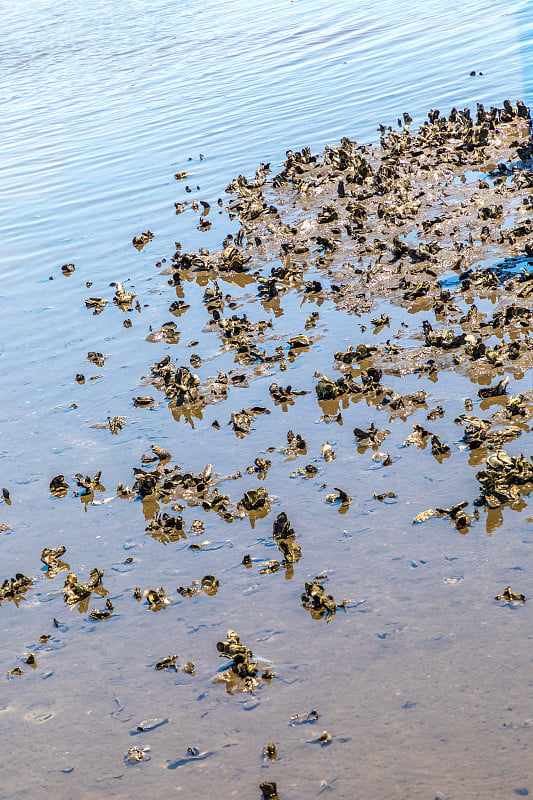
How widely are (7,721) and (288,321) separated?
6375 millimetres

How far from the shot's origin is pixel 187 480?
302 inches

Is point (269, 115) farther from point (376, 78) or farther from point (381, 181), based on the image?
point (381, 181)

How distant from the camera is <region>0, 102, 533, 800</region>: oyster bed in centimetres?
507

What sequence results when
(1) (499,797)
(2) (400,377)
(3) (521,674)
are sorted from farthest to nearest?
(2) (400,377) → (3) (521,674) → (1) (499,797)

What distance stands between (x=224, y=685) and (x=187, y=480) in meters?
2.49

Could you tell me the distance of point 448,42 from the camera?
24.2 metres

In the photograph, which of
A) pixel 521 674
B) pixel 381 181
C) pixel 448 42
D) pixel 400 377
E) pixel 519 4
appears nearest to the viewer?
pixel 521 674

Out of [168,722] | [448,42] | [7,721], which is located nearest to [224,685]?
[168,722]

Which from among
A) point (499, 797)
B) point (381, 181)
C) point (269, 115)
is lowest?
point (499, 797)

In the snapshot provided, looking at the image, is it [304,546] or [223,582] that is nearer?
[223,582]

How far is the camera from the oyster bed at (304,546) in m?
5.07

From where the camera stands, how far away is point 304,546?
22.0 ft

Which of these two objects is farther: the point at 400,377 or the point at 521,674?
the point at 400,377

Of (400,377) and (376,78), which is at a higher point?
(376,78)
